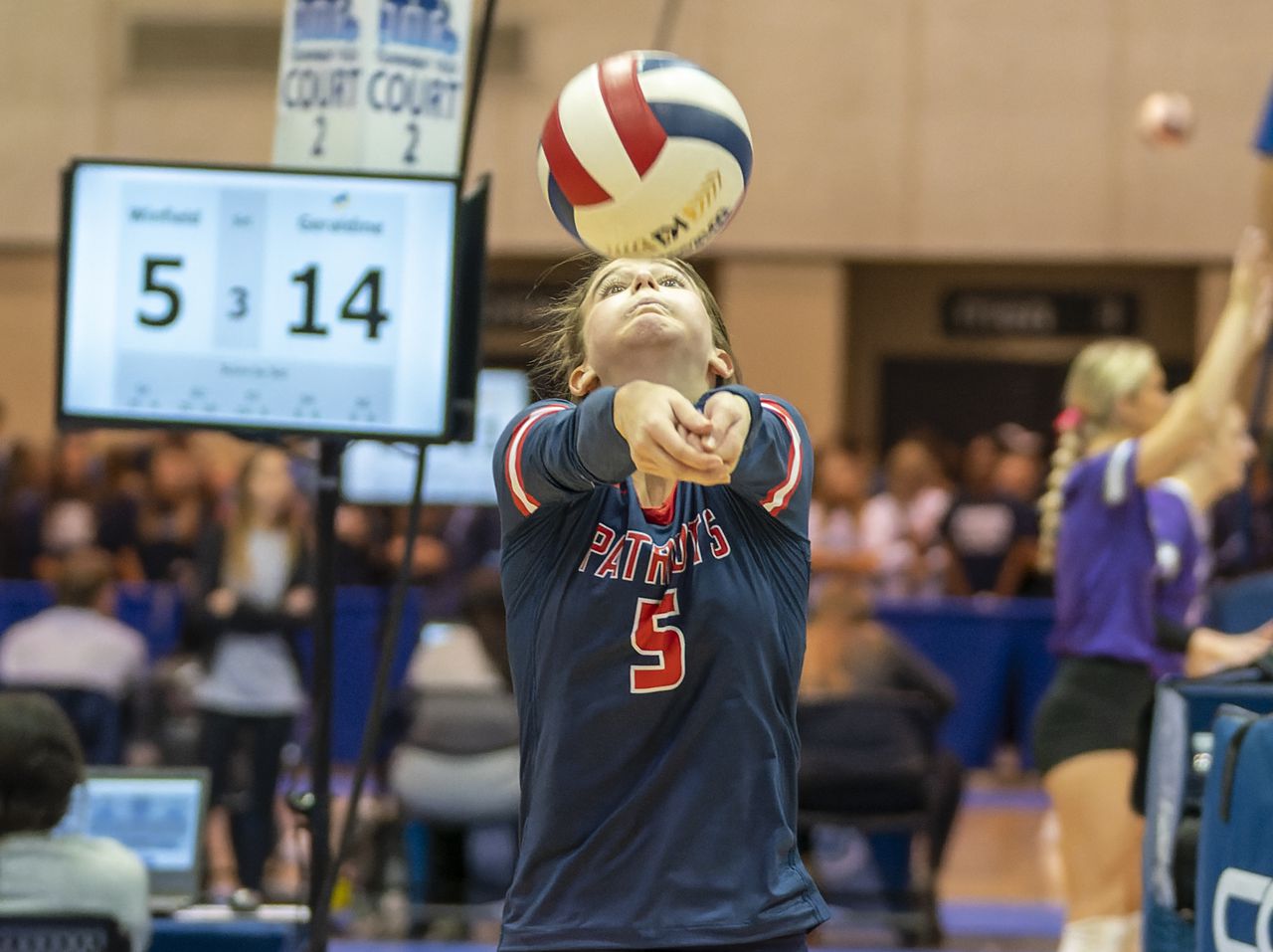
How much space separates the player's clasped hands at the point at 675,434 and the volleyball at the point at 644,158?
1.80 feet

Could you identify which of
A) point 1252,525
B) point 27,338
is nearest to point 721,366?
point 1252,525

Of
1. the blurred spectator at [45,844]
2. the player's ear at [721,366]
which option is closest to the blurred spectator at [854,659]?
the blurred spectator at [45,844]

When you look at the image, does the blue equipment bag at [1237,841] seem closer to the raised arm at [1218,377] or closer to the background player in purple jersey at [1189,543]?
the background player in purple jersey at [1189,543]

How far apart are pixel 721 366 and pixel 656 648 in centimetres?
36

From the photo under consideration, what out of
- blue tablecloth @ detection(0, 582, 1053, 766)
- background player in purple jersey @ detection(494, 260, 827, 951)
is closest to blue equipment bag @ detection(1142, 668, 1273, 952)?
background player in purple jersey @ detection(494, 260, 827, 951)

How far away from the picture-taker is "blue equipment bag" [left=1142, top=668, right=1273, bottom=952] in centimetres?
384

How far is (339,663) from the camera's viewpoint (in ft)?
36.5

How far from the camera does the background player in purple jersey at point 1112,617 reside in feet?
15.2

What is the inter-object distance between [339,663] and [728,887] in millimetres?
9195

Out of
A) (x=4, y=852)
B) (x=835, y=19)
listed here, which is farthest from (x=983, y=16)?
(x=4, y=852)

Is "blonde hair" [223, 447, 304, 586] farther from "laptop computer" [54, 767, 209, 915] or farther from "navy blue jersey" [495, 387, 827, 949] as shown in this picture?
"navy blue jersey" [495, 387, 827, 949]

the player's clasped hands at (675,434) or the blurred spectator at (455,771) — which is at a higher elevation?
the player's clasped hands at (675,434)

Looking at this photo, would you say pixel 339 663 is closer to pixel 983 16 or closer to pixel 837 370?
pixel 837 370

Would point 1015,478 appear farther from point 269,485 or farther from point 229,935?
point 229,935
